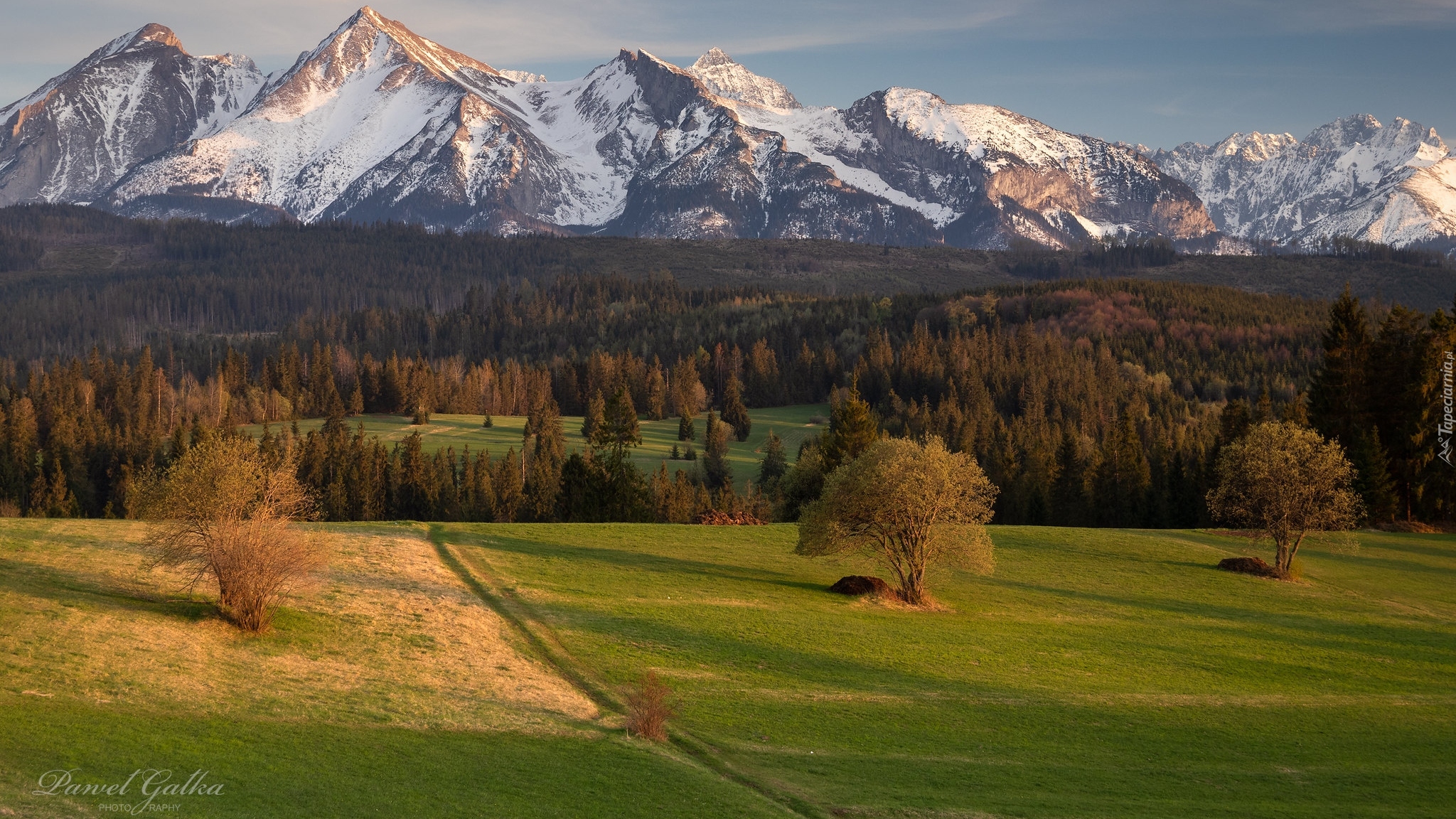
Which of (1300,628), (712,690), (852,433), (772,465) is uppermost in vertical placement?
(852,433)

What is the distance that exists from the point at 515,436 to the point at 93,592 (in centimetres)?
13282

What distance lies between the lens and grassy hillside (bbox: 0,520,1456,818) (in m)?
29.5

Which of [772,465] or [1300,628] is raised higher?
[772,465]

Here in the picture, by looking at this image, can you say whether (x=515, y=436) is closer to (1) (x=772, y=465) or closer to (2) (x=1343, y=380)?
(1) (x=772, y=465)

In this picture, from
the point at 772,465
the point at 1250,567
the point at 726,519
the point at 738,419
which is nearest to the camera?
the point at 1250,567

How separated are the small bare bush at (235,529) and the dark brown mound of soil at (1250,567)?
166 ft

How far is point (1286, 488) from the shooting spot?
6247 cm

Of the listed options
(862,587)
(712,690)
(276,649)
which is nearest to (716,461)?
(862,587)

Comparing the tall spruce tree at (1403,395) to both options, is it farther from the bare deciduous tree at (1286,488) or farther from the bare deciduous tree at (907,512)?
the bare deciduous tree at (907,512)

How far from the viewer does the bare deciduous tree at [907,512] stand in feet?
175

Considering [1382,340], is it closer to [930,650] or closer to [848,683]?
[930,650]

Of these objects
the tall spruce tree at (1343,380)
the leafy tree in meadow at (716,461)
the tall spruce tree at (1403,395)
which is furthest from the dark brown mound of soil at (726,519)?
the leafy tree in meadow at (716,461)

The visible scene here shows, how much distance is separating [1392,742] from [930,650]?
53.5 ft

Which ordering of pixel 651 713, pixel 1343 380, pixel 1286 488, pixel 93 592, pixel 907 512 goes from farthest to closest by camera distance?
pixel 1343 380 → pixel 1286 488 → pixel 907 512 → pixel 93 592 → pixel 651 713
